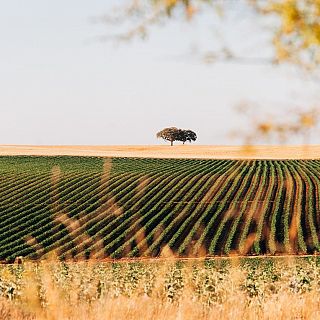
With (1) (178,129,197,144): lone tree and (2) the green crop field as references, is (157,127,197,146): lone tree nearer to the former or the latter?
(1) (178,129,197,144): lone tree

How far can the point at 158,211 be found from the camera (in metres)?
41.4

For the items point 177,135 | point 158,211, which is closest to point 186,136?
point 177,135

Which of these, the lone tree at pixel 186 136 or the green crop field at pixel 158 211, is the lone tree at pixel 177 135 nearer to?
the lone tree at pixel 186 136

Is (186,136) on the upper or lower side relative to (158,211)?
upper

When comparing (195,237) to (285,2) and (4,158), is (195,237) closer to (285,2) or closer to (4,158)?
(285,2)

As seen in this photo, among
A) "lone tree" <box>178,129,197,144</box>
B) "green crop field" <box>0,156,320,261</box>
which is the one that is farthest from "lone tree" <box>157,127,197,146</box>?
"green crop field" <box>0,156,320,261</box>

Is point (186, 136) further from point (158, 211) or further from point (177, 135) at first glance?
point (158, 211)

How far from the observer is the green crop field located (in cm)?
3434

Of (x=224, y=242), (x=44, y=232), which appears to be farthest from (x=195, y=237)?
(x=44, y=232)

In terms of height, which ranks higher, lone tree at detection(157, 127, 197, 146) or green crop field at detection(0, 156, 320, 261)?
lone tree at detection(157, 127, 197, 146)

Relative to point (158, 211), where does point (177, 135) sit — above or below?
above

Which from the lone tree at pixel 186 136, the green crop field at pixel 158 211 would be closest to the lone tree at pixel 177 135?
the lone tree at pixel 186 136

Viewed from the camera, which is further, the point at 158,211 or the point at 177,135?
the point at 177,135

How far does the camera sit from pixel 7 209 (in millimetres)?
41375
